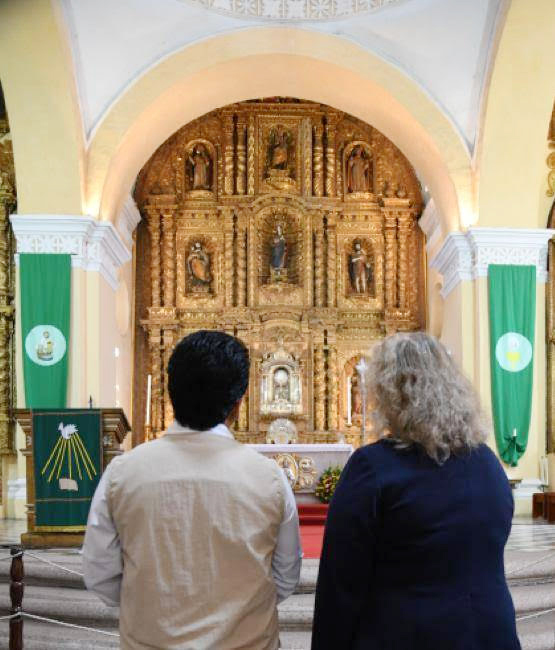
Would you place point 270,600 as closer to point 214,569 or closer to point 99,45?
point 214,569

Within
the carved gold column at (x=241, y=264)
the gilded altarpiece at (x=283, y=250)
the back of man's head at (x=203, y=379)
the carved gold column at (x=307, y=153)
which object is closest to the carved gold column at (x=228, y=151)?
the gilded altarpiece at (x=283, y=250)

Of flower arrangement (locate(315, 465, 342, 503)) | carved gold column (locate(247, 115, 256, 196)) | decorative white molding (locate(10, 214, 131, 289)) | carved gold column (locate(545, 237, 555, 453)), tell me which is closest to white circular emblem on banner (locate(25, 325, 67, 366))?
decorative white molding (locate(10, 214, 131, 289))

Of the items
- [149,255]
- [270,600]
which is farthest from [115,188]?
[270,600]

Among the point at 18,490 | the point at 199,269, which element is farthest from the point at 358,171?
the point at 18,490

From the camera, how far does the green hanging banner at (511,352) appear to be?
42.6 feet

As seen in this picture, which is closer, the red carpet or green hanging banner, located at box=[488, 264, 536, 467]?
the red carpet

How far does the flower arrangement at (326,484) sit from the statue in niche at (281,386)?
4232 mm

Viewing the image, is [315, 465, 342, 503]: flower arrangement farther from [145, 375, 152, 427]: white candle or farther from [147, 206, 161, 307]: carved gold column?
[147, 206, 161, 307]: carved gold column

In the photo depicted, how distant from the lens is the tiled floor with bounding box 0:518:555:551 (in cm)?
928

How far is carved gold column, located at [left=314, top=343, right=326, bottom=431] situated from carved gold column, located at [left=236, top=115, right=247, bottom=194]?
3.16 meters

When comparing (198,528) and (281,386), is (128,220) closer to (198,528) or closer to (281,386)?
(281,386)

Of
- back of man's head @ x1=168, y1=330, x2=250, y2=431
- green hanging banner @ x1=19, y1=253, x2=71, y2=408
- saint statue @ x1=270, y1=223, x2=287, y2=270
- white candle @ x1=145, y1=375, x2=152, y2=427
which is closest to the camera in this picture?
back of man's head @ x1=168, y1=330, x2=250, y2=431

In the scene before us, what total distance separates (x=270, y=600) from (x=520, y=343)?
11.0 metres

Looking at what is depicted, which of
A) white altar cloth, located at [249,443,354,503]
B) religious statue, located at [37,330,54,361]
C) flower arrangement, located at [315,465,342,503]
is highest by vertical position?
religious statue, located at [37,330,54,361]
